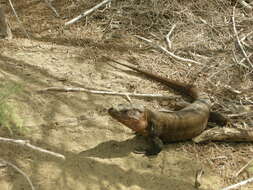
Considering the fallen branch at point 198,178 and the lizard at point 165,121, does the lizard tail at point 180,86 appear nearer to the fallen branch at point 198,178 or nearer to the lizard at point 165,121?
the lizard at point 165,121

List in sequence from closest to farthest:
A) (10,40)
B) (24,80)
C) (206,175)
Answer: (206,175)
(24,80)
(10,40)

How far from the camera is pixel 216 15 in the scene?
7180 millimetres

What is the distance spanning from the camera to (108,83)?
552 cm

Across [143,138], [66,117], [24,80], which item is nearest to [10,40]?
[24,80]

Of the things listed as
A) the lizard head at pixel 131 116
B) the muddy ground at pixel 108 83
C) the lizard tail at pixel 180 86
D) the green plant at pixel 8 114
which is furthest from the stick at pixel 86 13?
the lizard head at pixel 131 116

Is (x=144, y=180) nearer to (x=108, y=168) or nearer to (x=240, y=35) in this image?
(x=108, y=168)

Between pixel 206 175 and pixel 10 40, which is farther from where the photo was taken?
pixel 10 40

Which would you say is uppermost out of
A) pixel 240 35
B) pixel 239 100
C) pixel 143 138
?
pixel 240 35

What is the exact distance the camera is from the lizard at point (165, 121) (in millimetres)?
4340

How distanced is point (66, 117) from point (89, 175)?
0.98m

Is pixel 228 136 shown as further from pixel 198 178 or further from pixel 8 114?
pixel 8 114

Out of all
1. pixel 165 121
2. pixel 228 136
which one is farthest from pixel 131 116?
pixel 228 136

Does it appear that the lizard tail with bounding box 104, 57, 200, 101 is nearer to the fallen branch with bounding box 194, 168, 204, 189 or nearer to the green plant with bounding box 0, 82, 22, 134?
the fallen branch with bounding box 194, 168, 204, 189

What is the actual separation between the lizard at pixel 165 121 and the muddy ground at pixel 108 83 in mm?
121
